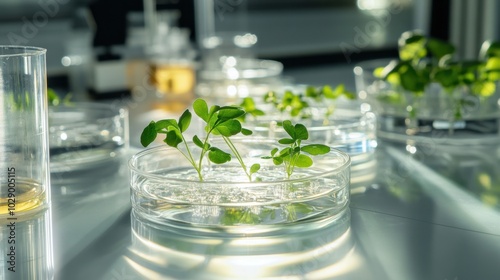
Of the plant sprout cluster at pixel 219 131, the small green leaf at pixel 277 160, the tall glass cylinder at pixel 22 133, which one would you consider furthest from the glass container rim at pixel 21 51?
the small green leaf at pixel 277 160

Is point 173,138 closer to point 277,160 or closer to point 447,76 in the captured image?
point 277,160

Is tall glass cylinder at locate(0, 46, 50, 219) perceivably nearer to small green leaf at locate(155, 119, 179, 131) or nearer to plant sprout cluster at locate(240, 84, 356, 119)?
small green leaf at locate(155, 119, 179, 131)

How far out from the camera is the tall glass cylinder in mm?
880

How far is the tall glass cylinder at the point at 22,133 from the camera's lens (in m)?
0.88

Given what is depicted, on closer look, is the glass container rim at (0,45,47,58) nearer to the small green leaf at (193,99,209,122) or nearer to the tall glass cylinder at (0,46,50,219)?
the tall glass cylinder at (0,46,50,219)

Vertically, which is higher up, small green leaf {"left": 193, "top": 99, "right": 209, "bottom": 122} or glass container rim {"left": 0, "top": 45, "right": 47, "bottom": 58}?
glass container rim {"left": 0, "top": 45, "right": 47, "bottom": 58}

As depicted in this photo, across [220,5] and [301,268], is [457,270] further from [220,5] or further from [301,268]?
[220,5]

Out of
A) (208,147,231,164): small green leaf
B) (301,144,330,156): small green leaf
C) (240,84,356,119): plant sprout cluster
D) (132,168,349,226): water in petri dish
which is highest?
(240,84,356,119): plant sprout cluster

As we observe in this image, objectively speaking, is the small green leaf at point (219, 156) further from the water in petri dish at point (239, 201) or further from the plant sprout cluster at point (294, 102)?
the plant sprout cluster at point (294, 102)

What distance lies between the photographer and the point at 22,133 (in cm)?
90

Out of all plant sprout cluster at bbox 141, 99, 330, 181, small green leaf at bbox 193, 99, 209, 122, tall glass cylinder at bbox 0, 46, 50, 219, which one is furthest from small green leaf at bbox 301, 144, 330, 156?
tall glass cylinder at bbox 0, 46, 50, 219

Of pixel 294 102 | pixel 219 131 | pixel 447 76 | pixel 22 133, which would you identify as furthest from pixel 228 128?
pixel 447 76

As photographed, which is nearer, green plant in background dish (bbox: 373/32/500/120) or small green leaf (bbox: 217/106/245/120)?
small green leaf (bbox: 217/106/245/120)

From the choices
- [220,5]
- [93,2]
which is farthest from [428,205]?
[220,5]
